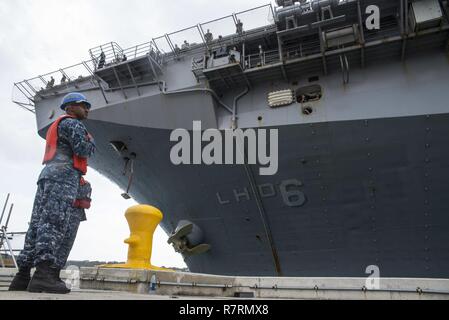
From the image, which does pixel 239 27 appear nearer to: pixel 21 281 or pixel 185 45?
pixel 185 45

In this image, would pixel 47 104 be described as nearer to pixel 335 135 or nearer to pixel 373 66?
pixel 335 135

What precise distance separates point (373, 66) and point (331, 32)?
54.6 inches

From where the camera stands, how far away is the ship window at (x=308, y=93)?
8.60m

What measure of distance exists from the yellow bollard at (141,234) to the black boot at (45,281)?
1.81 metres

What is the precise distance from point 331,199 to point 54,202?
6689 millimetres

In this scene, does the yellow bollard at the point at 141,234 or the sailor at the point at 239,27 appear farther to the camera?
the sailor at the point at 239,27

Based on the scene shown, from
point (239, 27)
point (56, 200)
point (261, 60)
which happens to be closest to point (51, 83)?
point (239, 27)

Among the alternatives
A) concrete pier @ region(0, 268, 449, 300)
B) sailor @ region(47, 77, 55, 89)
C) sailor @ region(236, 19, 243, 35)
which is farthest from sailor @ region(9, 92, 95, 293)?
sailor @ region(47, 77, 55, 89)

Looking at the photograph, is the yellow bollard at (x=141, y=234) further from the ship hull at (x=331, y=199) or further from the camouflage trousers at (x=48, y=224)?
the ship hull at (x=331, y=199)

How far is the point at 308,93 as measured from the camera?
8.75 meters

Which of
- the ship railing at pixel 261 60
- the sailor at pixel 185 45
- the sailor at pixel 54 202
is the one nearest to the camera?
the sailor at pixel 54 202

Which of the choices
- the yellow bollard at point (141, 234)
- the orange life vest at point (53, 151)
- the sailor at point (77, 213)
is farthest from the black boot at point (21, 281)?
the yellow bollard at point (141, 234)

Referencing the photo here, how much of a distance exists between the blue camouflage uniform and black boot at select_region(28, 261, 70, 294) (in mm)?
64
